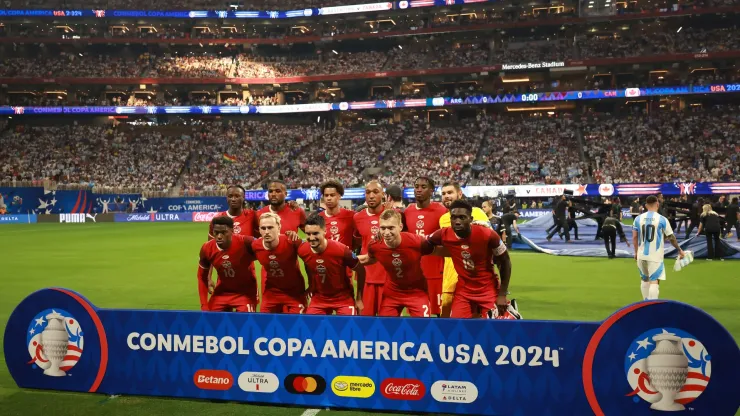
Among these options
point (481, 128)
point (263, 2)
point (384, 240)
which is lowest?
point (384, 240)

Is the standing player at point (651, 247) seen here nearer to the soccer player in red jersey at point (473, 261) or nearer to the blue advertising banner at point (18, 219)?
the soccer player in red jersey at point (473, 261)

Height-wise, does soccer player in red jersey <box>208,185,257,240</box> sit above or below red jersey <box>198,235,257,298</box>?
above

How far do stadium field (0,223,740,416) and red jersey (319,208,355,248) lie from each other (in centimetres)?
307

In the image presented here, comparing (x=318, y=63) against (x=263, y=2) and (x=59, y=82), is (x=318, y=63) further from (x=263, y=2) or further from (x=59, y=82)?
(x=59, y=82)

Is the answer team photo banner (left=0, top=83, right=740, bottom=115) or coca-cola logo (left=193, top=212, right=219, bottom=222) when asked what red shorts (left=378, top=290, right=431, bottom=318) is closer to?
coca-cola logo (left=193, top=212, right=219, bottom=222)

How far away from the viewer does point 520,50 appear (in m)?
55.5

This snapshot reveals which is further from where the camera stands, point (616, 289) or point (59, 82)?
point (59, 82)

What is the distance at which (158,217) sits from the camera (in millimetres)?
45219

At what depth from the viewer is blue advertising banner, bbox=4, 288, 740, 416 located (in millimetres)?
5062

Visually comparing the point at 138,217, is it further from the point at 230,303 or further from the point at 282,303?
the point at 282,303

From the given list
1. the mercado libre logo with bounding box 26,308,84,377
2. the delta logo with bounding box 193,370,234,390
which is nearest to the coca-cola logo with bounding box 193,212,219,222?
the mercado libre logo with bounding box 26,308,84,377

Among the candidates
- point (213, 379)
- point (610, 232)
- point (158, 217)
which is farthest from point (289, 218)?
point (158, 217)

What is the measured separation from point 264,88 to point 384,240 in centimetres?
5771

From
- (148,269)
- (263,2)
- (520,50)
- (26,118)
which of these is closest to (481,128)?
(520,50)
